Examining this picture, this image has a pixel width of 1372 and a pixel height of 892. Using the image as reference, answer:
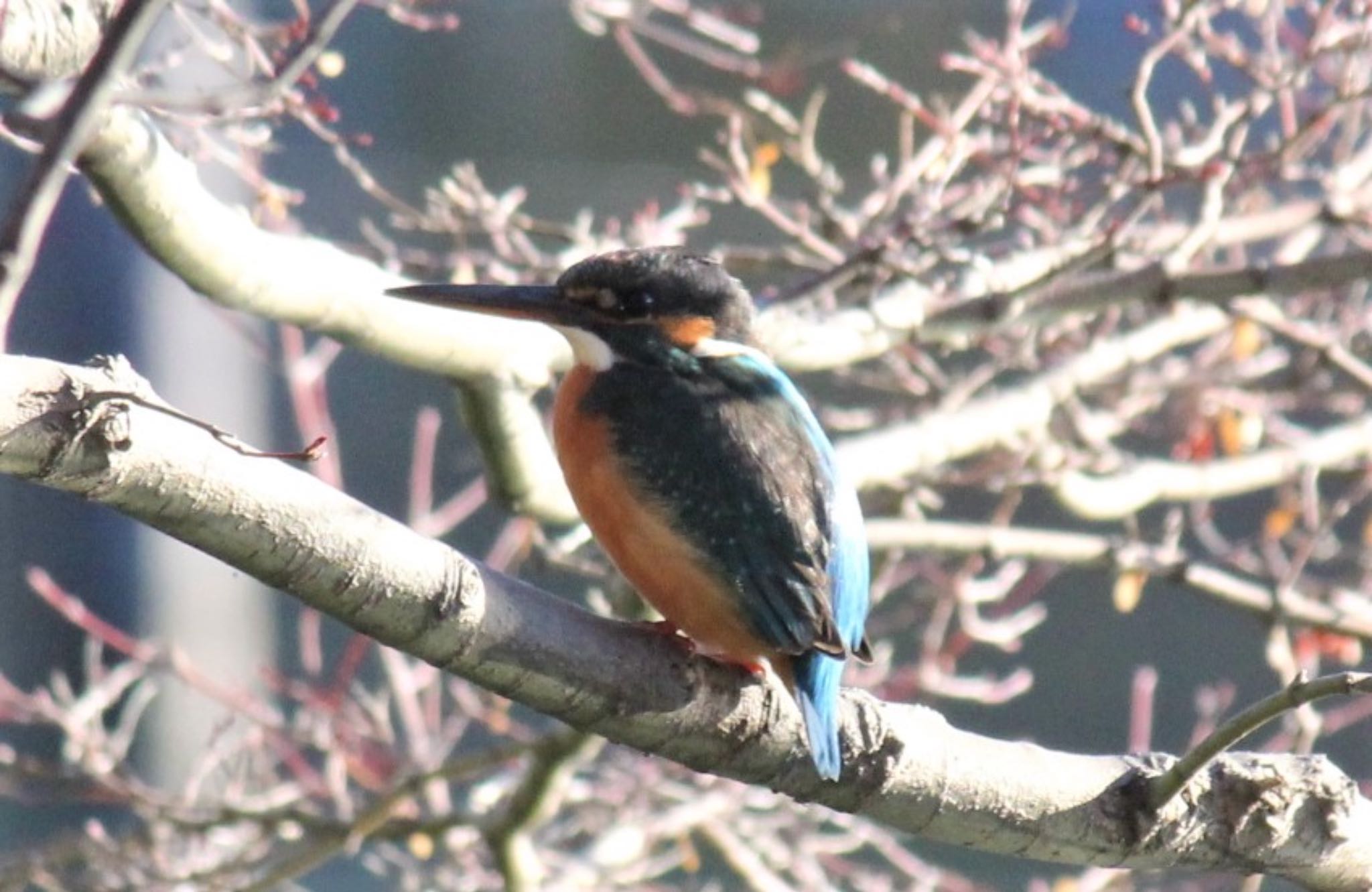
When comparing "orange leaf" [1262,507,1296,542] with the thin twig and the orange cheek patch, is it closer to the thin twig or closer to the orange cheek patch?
the orange cheek patch

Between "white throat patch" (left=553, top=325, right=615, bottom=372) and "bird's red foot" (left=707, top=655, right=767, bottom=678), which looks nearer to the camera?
"bird's red foot" (left=707, top=655, right=767, bottom=678)

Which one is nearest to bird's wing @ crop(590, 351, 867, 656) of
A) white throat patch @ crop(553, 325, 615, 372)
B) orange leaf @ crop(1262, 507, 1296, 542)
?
white throat patch @ crop(553, 325, 615, 372)

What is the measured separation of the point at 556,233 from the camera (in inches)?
126

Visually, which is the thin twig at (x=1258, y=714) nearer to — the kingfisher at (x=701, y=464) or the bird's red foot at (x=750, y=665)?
the kingfisher at (x=701, y=464)

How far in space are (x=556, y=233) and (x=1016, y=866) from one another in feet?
14.3

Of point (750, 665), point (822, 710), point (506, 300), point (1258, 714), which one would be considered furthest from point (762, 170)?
point (1258, 714)

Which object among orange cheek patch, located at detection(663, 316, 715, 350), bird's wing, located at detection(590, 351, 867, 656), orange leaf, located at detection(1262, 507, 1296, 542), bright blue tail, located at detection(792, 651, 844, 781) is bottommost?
orange leaf, located at detection(1262, 507, 1296, 542)

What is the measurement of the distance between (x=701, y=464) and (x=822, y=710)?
49 centimetres

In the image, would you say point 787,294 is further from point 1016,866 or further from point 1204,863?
point 1016,866

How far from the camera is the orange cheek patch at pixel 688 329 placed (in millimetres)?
2701

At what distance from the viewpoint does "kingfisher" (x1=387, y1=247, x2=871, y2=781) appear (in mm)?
2316

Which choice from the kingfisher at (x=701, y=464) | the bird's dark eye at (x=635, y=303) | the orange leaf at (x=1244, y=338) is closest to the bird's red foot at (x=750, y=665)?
the kingfisher at (x=701, y=464)

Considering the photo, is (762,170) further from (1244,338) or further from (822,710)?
(822,710)

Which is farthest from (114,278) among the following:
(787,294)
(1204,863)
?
(1204,863)
